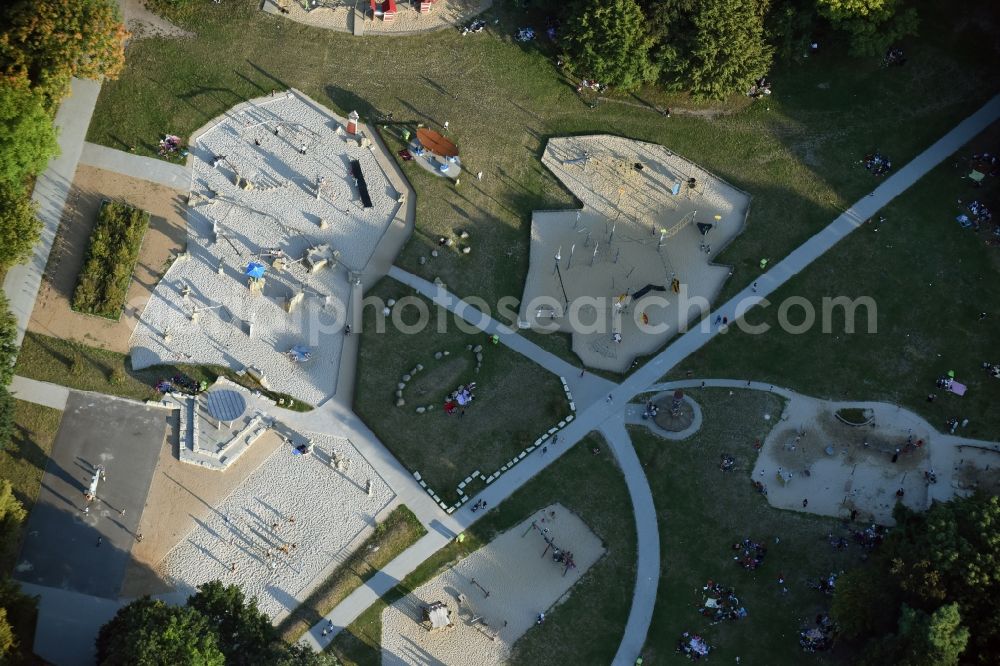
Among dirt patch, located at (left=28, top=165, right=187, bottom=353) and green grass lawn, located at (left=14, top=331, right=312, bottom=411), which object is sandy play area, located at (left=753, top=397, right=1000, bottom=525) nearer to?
green grass lawn, located at (left=14, top=331, right=312, bottom=411)

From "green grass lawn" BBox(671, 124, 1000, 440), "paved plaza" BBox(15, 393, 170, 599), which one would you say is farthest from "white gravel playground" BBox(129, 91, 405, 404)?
"green grass lawn" BBox(671, 124, 1000, 440)

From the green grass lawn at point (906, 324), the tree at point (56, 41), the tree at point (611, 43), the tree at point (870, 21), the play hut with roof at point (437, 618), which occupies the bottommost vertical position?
A: the play hut with roof at point (437, 618)

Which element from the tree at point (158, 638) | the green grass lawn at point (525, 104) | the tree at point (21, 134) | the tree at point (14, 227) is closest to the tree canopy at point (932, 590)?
the green grass lawn at point (525, 104)

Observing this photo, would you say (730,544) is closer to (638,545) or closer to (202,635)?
(638,545)

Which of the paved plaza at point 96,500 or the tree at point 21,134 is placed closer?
the paved plaza at point 96,500

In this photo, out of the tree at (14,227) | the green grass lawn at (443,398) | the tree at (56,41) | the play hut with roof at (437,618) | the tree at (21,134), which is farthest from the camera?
the tree at (56,41)

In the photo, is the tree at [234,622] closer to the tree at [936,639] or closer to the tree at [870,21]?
the tree at [936,639]

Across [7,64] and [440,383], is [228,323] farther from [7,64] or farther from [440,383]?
[7,64]
